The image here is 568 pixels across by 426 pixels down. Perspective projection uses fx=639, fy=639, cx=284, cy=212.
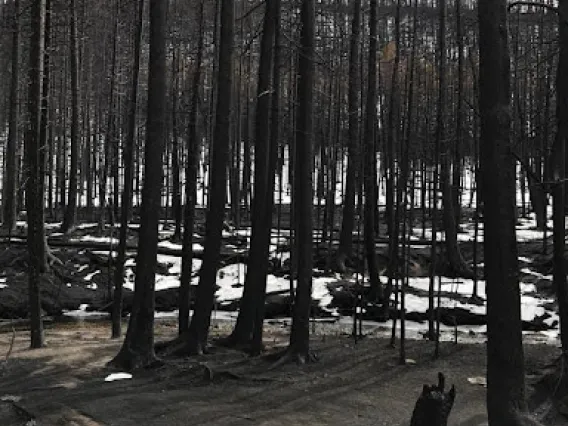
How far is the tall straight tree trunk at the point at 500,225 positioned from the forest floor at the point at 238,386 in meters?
2.59

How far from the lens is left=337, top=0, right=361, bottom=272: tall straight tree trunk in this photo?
18.9 metres

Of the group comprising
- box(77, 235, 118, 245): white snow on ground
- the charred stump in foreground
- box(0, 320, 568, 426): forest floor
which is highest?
box(77, 235, 118, 245): white snow on ground

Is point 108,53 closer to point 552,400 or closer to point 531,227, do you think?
point 531,227

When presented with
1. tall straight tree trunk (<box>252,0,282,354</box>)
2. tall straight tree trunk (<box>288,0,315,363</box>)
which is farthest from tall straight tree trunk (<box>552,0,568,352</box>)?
tall straight tree trunk (<box>252,0,282,354</box>)

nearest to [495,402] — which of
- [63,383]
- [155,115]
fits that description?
[63,383]

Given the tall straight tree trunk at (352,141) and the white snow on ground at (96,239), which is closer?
the tall straight tree trunk at (352,141)

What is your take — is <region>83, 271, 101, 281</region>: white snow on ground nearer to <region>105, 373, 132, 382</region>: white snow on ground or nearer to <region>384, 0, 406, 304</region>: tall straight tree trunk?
<region>384, 0, 406, 304</region>: tall straight tree trunk

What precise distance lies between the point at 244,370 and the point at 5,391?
3731 millimetres

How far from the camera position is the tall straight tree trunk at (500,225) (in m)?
5.89

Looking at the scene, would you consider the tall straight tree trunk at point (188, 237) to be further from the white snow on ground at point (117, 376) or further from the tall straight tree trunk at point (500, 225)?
the tall straight tree trunk at point (500, 225)

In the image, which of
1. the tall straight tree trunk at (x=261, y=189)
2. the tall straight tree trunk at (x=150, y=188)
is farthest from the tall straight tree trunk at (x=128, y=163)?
the tall straight tree trunk at (x=261, y=189)

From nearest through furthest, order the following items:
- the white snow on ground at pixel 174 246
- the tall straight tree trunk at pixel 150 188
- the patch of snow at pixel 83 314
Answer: the tall straight tree trunk at pixel 150 188 → the patch of snow at pixel 83 314 → the white snow on ground at pixel 174 246

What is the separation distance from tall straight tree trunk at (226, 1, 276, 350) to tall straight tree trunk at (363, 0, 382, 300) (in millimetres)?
4782

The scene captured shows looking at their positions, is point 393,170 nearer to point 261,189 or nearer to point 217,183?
point 261,189
